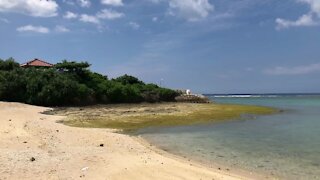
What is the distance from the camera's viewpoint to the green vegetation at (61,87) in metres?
49.6

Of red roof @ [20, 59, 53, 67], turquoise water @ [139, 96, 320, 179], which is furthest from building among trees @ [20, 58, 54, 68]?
turquoise water @ [139, 96, 320, 179]

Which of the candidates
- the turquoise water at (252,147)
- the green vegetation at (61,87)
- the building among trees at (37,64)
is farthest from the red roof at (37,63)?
the turquoise water at (252,147)

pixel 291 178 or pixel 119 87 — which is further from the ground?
pixel 119 87

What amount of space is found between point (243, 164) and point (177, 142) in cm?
642

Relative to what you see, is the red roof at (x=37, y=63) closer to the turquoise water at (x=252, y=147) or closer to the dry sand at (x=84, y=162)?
the turquoise water at (x=252, y=147)

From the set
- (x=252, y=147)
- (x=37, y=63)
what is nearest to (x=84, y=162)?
(x=252, y=147)

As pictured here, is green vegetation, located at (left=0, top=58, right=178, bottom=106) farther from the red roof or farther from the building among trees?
the red roof

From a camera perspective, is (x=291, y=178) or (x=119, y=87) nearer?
(x=291, y=178)

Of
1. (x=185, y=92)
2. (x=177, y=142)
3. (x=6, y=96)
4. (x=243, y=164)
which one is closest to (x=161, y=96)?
(x=185, y=92)

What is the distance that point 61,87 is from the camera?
5075cm

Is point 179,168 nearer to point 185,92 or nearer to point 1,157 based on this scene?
point 1,157

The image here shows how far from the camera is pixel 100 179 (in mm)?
10977

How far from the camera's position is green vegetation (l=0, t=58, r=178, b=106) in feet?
163

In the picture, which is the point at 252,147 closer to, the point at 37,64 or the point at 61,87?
the point at 61,87
